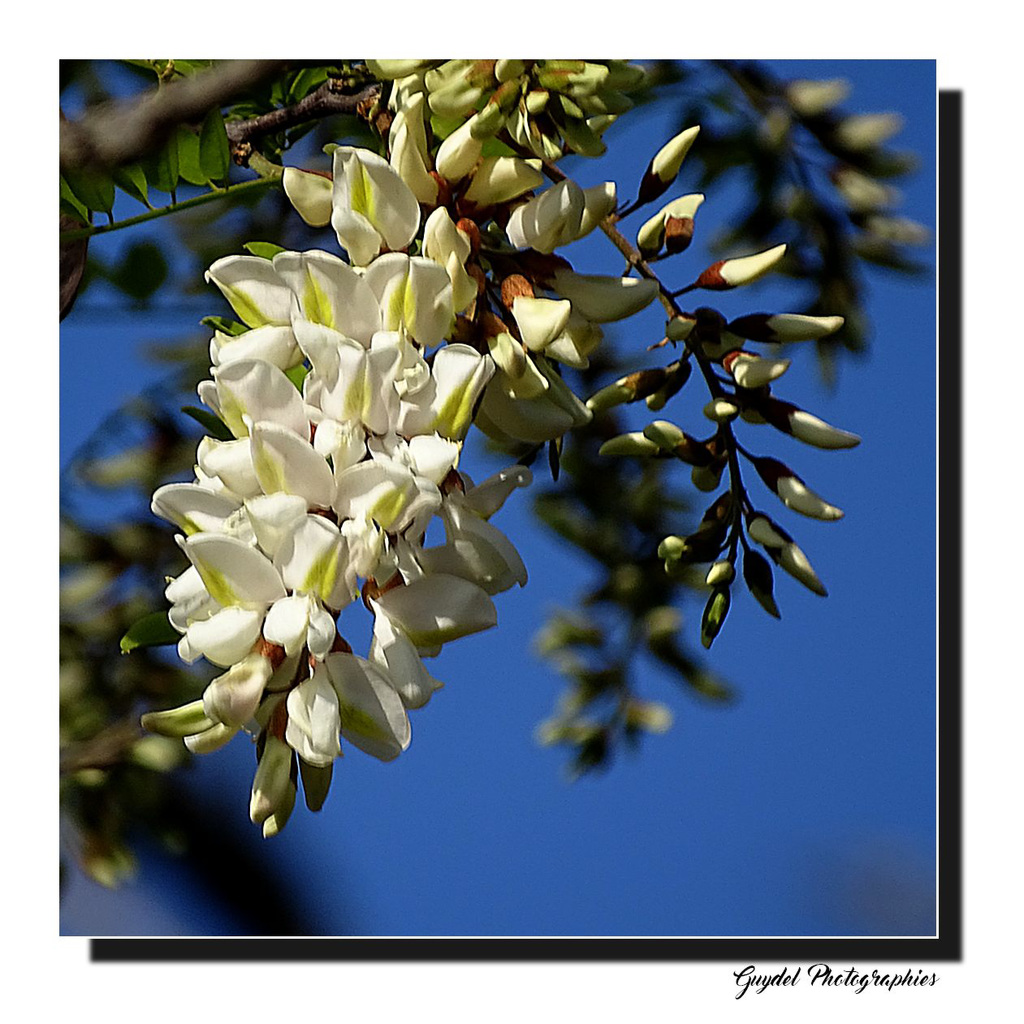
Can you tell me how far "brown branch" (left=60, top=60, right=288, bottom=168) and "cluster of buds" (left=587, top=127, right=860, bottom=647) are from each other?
313mm

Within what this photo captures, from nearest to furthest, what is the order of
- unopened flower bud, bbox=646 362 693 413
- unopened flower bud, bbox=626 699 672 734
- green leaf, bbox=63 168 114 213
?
unopened flower bud, bbox=646 362 693 413 → green leaf, bbox=63 168 114 213 → unopened flower bud, bbox=626 699 672 734

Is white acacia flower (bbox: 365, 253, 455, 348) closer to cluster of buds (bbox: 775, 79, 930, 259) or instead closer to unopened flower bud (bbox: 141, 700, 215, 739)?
unopened flower bud (bbox: 141, 700, 215, 739)

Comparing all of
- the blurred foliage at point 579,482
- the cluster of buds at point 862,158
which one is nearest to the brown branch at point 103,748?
the blurred foliage at point 579,482

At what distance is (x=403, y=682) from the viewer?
1.85ft

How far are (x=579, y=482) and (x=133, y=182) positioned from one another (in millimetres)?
402

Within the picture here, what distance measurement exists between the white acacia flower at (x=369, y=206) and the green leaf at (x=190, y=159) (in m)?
0.25

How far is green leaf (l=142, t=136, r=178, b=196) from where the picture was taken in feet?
2.71

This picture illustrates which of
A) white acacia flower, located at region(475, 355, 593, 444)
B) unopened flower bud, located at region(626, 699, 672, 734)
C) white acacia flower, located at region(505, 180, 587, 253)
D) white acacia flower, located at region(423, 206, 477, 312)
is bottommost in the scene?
unopened flower bud, located at region(626, 699, 672, 734)

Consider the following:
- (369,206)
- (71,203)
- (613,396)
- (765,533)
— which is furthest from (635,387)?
(71,203)

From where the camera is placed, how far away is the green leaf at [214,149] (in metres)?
0.81

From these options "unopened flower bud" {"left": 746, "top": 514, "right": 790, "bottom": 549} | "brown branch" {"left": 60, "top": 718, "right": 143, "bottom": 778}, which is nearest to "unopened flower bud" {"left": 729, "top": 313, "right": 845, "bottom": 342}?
"unopened flower bud" {"left": 746, "top": 514, "right": 790, "bottom": 549}

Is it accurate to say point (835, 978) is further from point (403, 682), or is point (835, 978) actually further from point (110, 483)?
point (110, 483)
